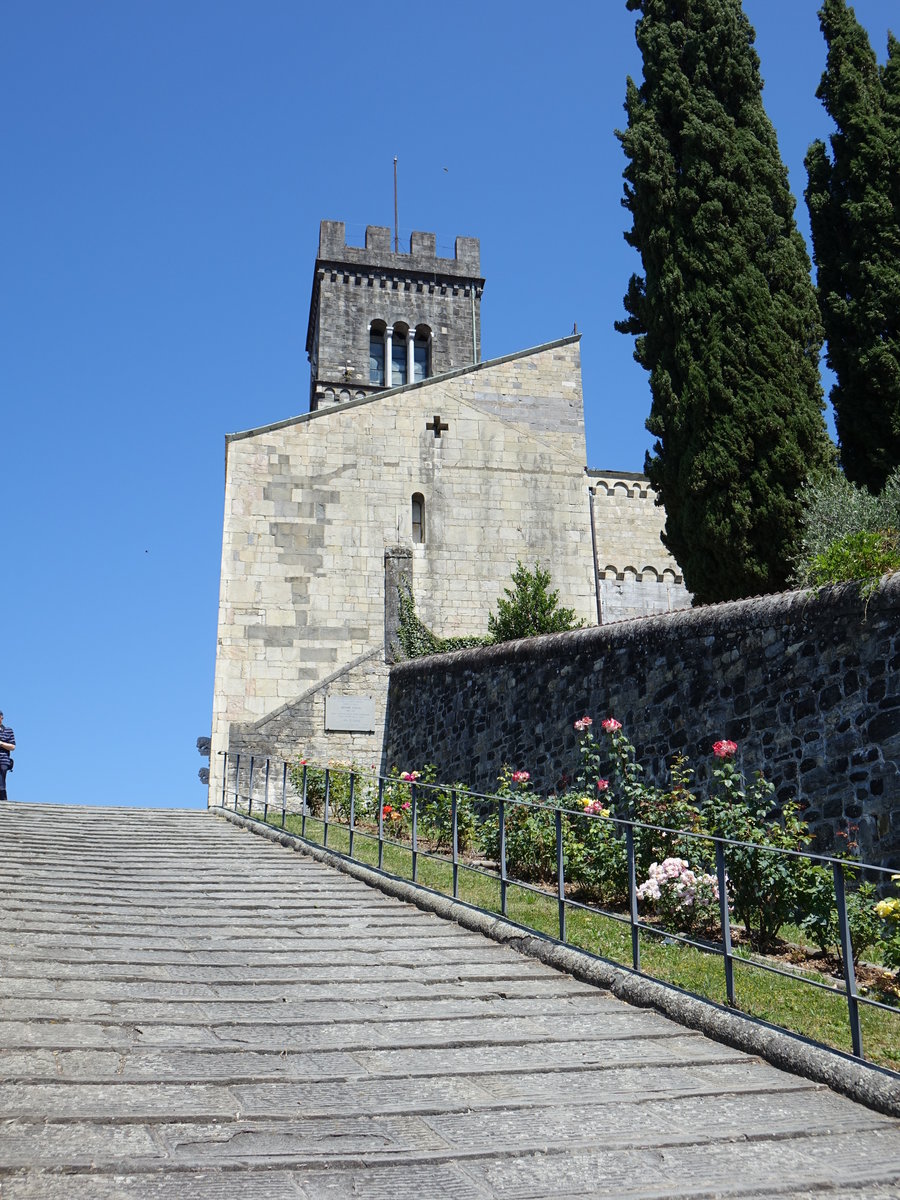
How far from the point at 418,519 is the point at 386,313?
22421mm

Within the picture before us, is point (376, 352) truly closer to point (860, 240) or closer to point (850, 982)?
point (860, 240)

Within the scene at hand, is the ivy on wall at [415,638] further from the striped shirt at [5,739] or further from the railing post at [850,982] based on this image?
the railing post at [850,982]

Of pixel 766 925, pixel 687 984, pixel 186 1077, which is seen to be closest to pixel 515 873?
pixel 766 925

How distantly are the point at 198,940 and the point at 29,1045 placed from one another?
2513 millimetres

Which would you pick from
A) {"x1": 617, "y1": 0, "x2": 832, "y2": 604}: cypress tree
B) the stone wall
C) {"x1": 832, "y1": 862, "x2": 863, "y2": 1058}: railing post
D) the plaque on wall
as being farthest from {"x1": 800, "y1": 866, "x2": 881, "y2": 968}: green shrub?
the plaque on wall

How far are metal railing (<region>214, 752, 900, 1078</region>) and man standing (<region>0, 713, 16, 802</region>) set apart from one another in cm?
329

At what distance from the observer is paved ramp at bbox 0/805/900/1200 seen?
3615mm

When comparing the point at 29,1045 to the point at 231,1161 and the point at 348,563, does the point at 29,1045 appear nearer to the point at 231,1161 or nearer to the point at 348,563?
the point at 231,1161

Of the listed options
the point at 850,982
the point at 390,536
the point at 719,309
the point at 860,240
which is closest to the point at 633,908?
the point at 850,982

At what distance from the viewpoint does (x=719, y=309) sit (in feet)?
48.3

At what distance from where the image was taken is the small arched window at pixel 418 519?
2145 centimetres

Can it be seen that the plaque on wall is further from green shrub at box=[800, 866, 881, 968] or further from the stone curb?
green shrub at box=[800, 866, 881, 968]

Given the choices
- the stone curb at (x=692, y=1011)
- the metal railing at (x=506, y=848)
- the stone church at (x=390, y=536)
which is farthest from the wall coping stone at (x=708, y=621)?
the stone church at (x=390, y=536)

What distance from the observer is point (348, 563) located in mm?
20875
